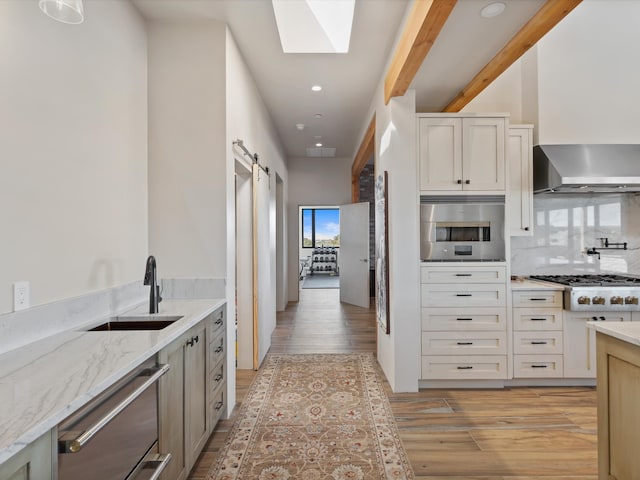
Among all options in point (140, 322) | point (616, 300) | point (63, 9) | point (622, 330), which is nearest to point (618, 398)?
point (622, 330)

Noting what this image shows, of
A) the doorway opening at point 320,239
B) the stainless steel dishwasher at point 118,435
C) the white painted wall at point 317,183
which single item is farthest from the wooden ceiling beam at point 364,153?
the doorway opening at point 320,239

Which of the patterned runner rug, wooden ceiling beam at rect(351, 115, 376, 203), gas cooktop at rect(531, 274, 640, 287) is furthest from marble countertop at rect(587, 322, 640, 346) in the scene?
wooden ceiling beam at rect(351, 115, 376, 203)

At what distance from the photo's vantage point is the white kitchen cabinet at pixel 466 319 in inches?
117

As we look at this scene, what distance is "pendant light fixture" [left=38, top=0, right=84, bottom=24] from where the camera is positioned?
1.18 m

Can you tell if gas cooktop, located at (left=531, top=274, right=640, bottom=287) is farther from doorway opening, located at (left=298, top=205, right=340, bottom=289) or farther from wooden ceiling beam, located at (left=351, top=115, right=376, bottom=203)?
doorway opening, located at (left=298, top=205, right=340, bottom=289)

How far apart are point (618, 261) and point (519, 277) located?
1.09 m

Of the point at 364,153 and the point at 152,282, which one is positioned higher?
the point at 364,153

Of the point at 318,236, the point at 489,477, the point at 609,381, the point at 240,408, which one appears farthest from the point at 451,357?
the point at 318,236

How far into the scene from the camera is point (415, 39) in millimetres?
2025

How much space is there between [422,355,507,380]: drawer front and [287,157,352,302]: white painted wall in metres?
4.27

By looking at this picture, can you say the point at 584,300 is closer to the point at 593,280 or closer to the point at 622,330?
the point at 593,280

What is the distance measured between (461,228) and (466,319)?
Answer: 0.81 meters

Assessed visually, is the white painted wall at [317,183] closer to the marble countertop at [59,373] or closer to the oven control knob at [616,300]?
the oven control knob at [616,300]

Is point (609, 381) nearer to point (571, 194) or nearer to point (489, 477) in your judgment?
point (489, 477)
